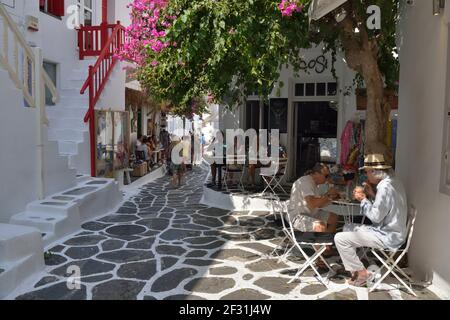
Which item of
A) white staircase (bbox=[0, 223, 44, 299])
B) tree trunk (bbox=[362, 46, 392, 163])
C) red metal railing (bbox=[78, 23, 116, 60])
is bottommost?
white staircase (bbox=[0, 223, 44, 299])

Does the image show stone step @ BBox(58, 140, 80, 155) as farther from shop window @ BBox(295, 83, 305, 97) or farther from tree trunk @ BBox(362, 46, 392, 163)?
tree trunk @ BBox(362, 46, 392, 163)

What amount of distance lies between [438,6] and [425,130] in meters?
1.42

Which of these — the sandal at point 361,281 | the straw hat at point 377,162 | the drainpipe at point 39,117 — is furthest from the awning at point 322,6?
the drainpipe at point 39,117

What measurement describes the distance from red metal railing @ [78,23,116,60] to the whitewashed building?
0.09 feet

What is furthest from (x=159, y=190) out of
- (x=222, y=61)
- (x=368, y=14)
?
(x=368, y=14)

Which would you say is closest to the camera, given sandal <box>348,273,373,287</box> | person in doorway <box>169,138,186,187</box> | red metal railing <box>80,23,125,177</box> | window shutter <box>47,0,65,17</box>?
sandal <box>348,273,373,287</box>

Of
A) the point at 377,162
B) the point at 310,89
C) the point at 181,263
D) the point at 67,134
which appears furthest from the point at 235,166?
the point at 377,162

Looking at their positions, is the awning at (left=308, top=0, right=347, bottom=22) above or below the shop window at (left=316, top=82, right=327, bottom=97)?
above

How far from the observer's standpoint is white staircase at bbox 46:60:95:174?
383 inches

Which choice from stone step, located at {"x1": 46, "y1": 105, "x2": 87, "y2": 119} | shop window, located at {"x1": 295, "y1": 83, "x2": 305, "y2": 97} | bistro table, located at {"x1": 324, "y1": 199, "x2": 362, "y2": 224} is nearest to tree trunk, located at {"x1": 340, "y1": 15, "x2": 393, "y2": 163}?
bistro table, located at {"x1": 324, "y1": 199, "x2": 362, "y2": 224}

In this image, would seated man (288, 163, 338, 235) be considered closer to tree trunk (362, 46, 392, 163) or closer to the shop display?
tree trunk (362, 46, 392, 163)

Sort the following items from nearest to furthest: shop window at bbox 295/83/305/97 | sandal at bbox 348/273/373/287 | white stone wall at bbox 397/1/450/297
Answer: white stone wall at bbox 397/1/450/297 < sandal at bbox 348/273/373/287 < shop window at bbox 295/83/305/97

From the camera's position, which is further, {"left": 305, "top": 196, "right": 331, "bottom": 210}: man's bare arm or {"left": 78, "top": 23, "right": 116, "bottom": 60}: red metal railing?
{"left": 78, "top": 23, "right": 116, "bottom": 60}: red metal railing
